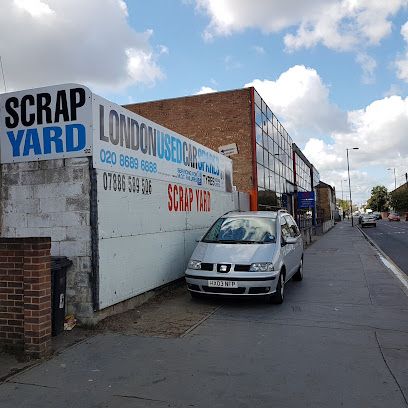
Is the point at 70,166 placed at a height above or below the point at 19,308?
above

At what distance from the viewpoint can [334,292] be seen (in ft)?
29.4

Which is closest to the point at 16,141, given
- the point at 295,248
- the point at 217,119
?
the point at 295,248

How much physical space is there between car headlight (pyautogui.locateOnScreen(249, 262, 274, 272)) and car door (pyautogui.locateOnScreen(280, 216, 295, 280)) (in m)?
0.75

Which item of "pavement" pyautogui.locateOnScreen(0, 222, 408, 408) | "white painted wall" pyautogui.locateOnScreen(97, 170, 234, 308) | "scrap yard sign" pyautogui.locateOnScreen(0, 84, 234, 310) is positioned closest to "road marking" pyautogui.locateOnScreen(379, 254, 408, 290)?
"pavement" pyautogui.locateOnScreen(0, 222, 408, 408)

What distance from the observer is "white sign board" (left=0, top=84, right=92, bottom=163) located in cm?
624

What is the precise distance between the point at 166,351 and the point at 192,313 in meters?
1.95

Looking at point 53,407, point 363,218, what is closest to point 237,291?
point 53,407

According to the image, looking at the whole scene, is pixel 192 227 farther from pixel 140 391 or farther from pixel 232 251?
pixel 140 391

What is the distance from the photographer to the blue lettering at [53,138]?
633 centimetres

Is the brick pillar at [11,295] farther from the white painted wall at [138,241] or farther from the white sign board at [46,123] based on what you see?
the white sign board at [46,123]

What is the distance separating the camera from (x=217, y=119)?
2470 centimetres

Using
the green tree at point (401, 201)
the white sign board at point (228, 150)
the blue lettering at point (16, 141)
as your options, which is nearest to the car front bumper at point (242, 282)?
the blue lettering at point (16, 141)

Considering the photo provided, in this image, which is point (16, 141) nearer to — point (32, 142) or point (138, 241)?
point (32, 142)

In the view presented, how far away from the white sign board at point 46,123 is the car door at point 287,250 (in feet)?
13.3
